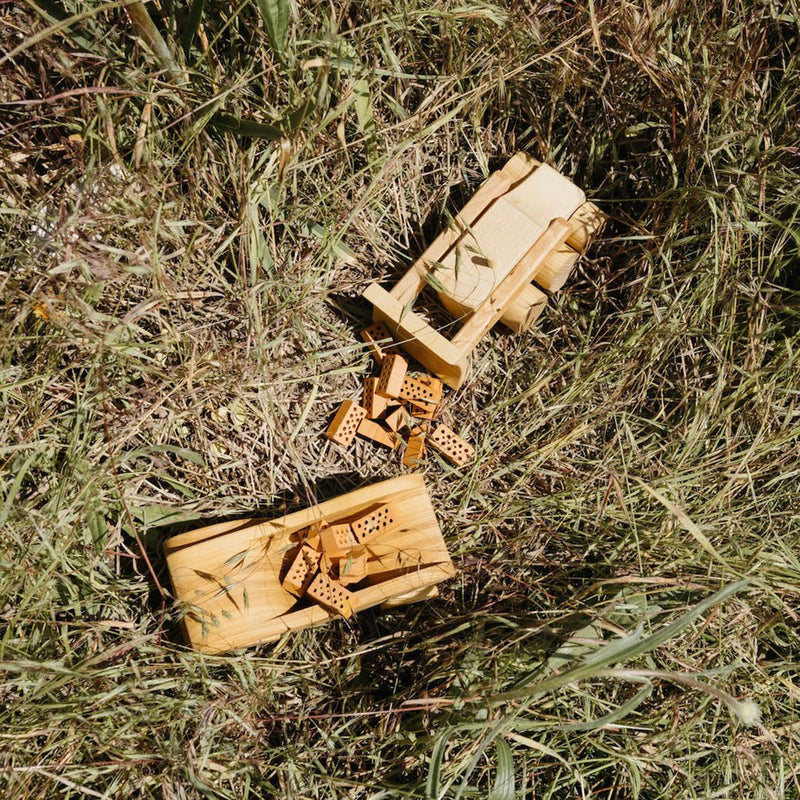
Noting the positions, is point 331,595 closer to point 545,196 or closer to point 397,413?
point 397,413

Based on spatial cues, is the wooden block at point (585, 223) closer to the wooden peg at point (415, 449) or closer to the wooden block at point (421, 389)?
the wooden block at point (421, 389)

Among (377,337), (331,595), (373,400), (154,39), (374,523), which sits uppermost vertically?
(154,39)

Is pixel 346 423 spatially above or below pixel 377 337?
below

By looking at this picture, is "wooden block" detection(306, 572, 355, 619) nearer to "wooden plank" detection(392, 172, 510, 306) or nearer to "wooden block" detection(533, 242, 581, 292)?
"wooden plank" detection(392, 172, 510, 306)

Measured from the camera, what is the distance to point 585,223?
74.2 inches

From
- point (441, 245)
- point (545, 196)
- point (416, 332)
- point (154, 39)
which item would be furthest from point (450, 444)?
point (154, 39)

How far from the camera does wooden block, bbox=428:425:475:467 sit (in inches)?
73.7

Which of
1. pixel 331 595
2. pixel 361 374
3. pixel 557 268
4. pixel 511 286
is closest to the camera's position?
pixel 331 595

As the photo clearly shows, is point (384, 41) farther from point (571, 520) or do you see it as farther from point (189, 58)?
point (571, 520)

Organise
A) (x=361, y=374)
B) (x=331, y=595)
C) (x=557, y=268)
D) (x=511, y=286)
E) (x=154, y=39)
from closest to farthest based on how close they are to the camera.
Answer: (x=154, y=39) → (x=331, y=595) → (x=511, y=286) → (x=557, y=268) → (x=361, y=374)

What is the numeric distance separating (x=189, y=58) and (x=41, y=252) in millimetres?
569

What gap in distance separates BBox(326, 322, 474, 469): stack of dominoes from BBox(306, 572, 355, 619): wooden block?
0.39m

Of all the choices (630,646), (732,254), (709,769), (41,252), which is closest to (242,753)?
(630,646)

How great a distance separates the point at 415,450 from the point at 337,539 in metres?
0.36
